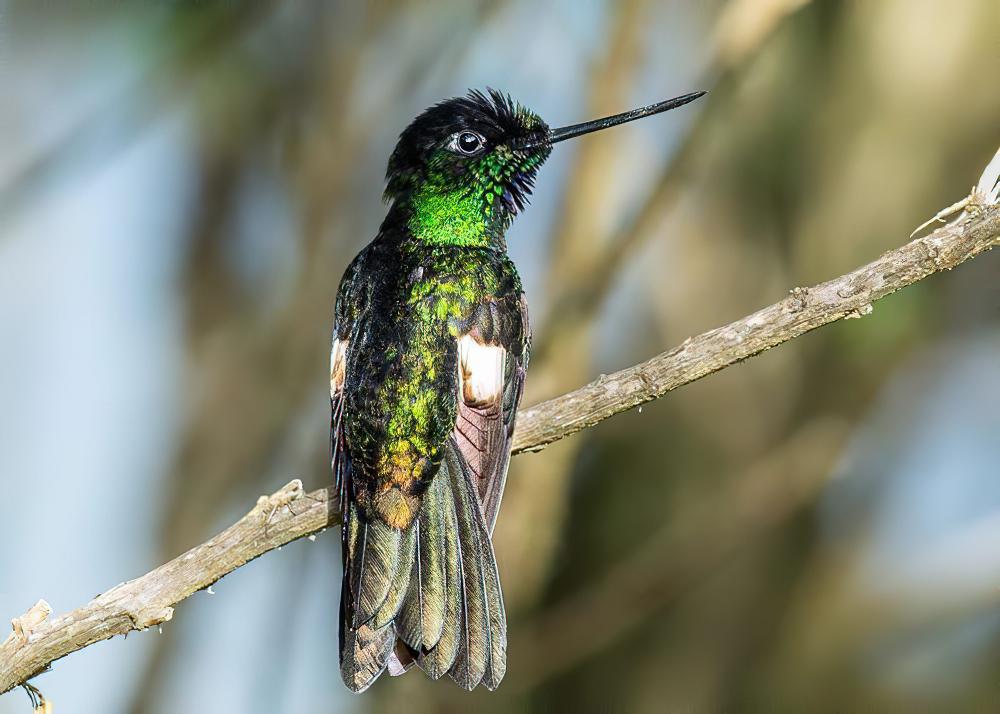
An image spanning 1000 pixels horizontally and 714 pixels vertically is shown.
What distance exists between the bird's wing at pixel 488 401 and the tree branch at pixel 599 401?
36cm

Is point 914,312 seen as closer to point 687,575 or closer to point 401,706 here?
point 687,575

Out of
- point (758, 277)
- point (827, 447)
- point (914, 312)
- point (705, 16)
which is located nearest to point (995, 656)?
point (827, 447)

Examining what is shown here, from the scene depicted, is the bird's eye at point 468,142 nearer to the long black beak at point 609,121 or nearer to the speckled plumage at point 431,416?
the speckled plumage at point 431,416

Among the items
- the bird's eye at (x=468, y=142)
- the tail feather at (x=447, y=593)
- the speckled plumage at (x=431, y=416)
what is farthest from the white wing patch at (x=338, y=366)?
the bird's eye at (x=468, y=142)

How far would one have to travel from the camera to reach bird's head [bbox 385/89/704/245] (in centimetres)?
439

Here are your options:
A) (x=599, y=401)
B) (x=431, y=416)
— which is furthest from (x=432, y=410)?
(x=599, y=401)

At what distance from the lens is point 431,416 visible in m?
3.79

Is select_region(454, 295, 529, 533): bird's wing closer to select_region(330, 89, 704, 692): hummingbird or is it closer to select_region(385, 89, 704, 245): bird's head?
select_region(330, 89, 704, 692): hummingbird

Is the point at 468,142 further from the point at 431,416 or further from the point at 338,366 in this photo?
the point at 431,416

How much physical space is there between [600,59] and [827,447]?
264cm

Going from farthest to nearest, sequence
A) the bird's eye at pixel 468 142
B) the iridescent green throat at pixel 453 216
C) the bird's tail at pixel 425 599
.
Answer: the bird's eye at pixel 468 142, the iridescent green throat at pixel 453 216, the bird's tail at pixel 425 599

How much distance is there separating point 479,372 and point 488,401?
0.11 metres

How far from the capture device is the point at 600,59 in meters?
6.64

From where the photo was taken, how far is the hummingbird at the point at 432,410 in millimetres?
3586
